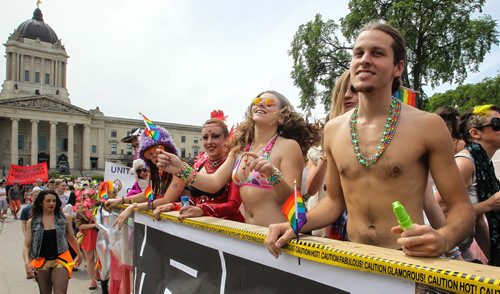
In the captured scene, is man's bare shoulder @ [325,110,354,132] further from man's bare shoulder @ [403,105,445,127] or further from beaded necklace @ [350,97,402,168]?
man's bare shoulder @ [403,105,445,127]

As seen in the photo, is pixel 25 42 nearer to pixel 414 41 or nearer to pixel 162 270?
pixel 414 41

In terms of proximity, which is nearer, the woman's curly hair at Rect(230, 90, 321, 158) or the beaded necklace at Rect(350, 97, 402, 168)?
the beaded necklace at Rect(350, 97, 402, 168)

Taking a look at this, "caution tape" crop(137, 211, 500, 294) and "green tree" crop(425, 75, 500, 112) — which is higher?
"green tree" crop(425, 75, 500, 112)

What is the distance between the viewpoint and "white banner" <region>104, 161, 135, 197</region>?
27.6 feet

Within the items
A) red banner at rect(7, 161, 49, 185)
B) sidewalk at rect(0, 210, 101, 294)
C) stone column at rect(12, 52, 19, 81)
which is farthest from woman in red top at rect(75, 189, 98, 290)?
stone column at rect(12, 52, 19, 81)

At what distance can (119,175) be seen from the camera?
28.0ft

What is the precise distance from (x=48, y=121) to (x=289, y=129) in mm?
79534

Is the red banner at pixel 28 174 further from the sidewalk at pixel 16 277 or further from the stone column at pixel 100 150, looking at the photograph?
the stone column at pixel 100 150

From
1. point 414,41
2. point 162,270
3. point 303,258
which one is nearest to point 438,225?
point 303,258

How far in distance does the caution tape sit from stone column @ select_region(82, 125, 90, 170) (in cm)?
7926

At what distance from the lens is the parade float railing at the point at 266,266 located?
120 cm

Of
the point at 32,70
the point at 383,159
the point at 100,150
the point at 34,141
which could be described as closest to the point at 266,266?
the point at 383,159

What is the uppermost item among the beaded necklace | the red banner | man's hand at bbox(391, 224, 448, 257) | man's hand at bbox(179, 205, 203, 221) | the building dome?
the building dome

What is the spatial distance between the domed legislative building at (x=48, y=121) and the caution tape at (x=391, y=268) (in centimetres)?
7093
